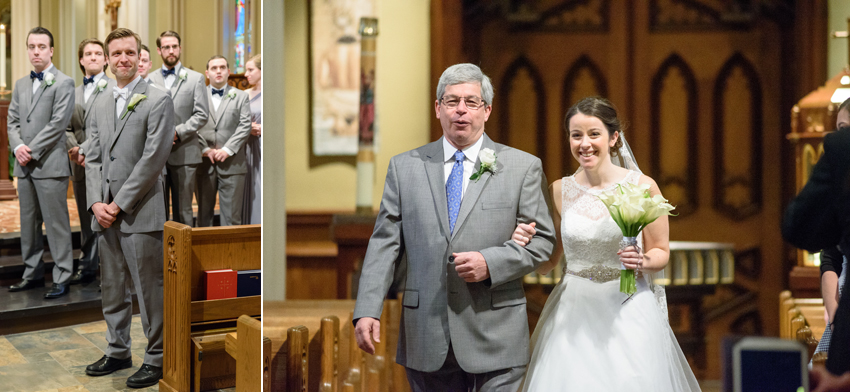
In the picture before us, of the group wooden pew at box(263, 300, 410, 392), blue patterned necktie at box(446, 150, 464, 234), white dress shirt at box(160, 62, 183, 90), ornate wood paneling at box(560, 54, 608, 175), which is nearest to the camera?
blue patterned necktie at box(446, 150, 464, 234)

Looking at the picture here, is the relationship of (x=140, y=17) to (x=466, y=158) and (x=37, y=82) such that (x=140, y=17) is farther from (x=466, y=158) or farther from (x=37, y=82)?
(x=466, y=158)

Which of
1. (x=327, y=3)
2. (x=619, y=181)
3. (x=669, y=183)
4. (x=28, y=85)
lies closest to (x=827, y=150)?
(x=669, y=183)

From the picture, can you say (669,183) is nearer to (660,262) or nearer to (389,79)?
(660,262)

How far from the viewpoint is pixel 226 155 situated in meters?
5.13

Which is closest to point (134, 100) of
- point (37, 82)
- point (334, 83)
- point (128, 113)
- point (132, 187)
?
point (128, 113)

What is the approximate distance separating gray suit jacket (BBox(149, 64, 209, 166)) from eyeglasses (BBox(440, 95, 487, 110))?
3.20 m

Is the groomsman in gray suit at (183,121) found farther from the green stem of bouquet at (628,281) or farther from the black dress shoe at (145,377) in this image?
the green stem of bouquet at (628,281)

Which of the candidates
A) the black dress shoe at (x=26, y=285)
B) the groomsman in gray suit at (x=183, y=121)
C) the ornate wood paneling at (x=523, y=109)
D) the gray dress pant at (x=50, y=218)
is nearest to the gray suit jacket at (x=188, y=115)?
the groomsman in gray suit at (x=183, y=121)

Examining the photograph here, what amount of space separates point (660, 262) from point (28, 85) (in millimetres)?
4753

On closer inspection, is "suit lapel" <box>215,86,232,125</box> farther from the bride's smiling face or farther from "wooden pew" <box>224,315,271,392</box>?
the bride's smiling face

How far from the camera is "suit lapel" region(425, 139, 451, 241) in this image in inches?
87.5

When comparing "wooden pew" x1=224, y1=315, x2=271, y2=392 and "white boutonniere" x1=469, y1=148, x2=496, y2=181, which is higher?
"white boutonniere" x1=469, y1=148, x2=496, y2=181

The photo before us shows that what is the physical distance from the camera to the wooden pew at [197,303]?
3.46m

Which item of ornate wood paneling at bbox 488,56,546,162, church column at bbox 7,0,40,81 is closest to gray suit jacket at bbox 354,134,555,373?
ornate wood paneling at bbox 488,56,546,162
